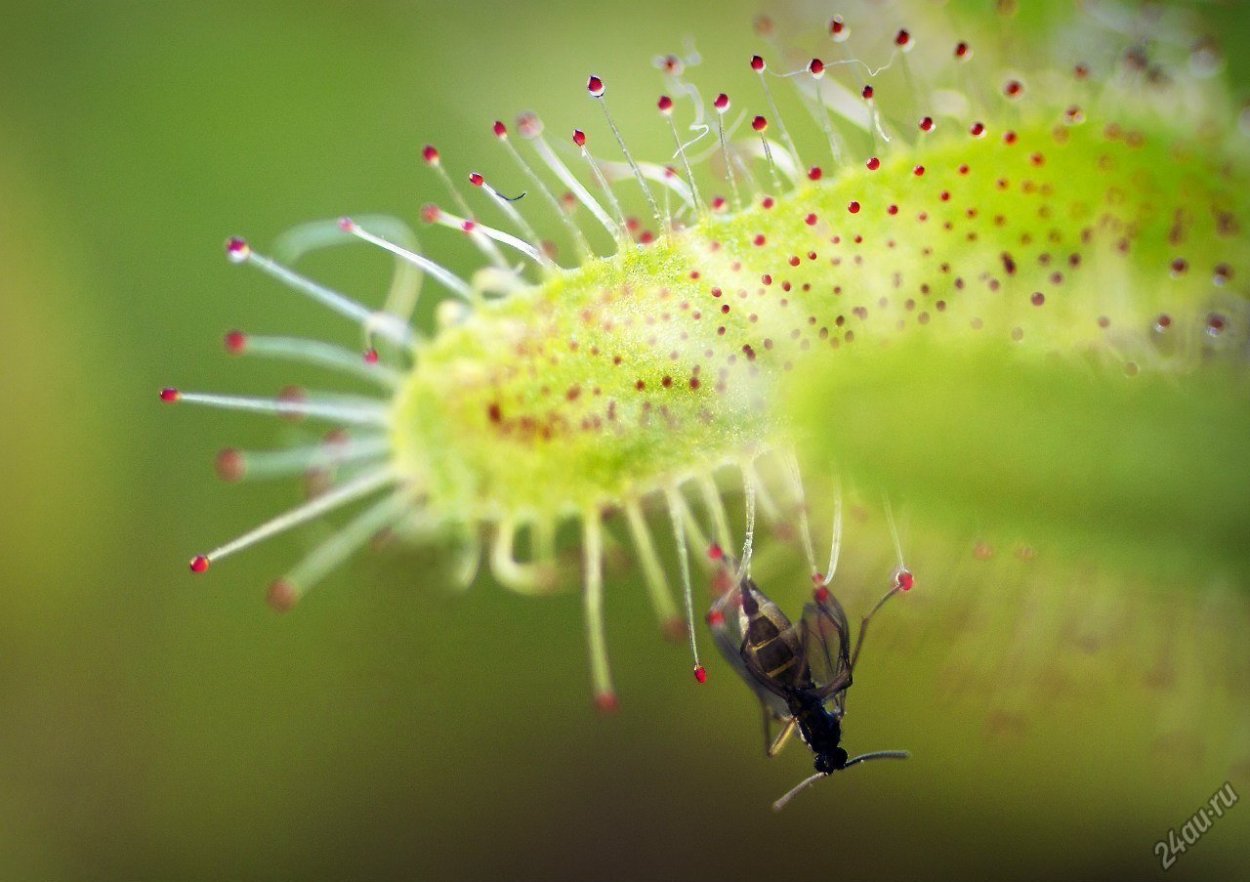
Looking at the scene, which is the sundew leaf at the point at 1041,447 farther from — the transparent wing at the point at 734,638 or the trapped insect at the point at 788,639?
the transparent wing at the point at 734,638

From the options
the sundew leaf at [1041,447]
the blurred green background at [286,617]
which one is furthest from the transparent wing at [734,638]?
the blurred green background at [286,617]

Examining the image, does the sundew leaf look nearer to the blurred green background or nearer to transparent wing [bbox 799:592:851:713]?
transparent wing [bbox 799:592:851:713]

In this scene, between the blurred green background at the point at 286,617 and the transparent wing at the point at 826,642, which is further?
the blurred green background at the point at 286,617

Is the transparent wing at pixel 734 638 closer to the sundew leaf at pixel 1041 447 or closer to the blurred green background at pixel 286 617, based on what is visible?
the sundew leaf at pixel 1041 447

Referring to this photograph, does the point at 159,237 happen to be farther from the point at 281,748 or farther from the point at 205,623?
the point at 281,748

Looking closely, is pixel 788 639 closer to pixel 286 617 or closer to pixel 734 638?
pixel 734 638

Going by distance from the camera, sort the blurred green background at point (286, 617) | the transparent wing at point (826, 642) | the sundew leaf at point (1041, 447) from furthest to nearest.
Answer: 1. the blurred green background at point (286, 617)
2. the transparent wing at point (826, 642)
3. the sundew leaf at point (1041, 447)

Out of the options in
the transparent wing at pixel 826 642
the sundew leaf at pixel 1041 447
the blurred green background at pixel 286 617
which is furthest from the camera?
the blurred green background at pixel 286 617
